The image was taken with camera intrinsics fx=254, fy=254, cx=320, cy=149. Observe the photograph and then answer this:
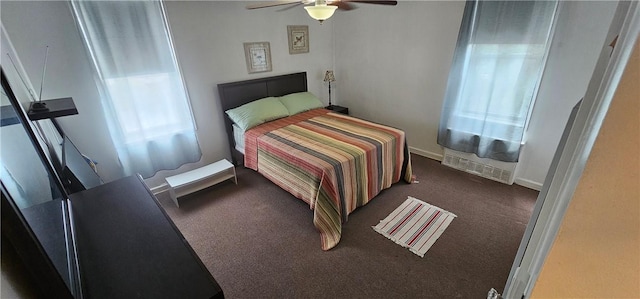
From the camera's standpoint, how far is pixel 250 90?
3365mm

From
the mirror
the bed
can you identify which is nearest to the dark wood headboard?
the bed

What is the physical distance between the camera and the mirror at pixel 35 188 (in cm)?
68

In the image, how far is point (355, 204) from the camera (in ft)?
7.98

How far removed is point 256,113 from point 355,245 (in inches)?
75.7

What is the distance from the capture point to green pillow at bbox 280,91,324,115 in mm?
3469

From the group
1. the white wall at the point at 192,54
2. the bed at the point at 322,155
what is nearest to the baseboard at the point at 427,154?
the bed at the point at 322,155

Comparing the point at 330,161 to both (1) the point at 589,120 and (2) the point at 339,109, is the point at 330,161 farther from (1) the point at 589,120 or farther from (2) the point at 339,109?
(2) the point at 339,109

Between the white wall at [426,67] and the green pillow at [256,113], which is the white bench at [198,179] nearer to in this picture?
the green pillow at [256,113]

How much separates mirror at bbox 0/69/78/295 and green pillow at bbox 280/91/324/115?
8.41 ft

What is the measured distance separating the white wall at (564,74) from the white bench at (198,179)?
332 cm

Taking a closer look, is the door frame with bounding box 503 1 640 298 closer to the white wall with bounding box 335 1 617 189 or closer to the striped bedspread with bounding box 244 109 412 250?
the striped bedspread with bounding box 244 109 412 250

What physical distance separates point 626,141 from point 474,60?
9.16 ft

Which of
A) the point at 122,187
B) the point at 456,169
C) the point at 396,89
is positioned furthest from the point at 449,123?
the point at 122,187

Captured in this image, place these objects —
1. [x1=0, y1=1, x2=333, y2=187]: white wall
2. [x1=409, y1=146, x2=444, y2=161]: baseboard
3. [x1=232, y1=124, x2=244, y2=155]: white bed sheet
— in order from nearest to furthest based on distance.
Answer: [x1=0, y1=1, x2=333, y2=187]: white wall < [x1=232, y1=124, x2=244, y2=155]: white bed sheet < [x1=409, y1=146, x2=444, y2=161]: baseboard
